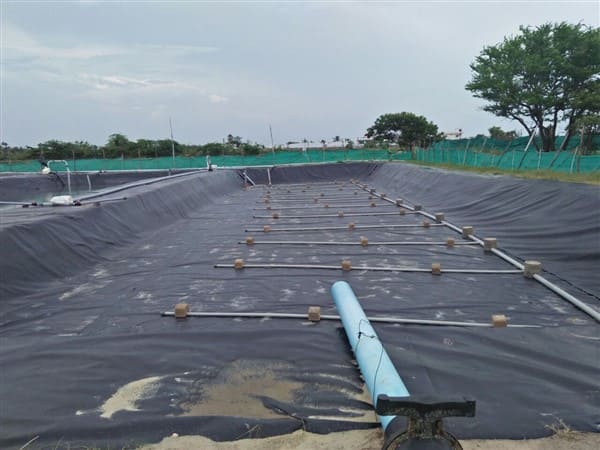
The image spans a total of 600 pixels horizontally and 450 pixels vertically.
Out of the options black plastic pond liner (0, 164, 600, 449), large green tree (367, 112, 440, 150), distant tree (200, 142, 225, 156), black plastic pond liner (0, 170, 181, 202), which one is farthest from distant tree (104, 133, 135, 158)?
black plastic pond liner (0, 164, 600, 449)

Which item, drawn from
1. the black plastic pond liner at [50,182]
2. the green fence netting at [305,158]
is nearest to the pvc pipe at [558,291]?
the green fence netting at [305,158]

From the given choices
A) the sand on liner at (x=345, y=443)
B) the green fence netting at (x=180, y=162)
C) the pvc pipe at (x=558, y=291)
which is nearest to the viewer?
the sand on liner at (x=345, y=443)

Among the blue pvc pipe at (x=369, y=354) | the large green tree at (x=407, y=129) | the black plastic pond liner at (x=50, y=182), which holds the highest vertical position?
the large green tree at (x=407, y=129)

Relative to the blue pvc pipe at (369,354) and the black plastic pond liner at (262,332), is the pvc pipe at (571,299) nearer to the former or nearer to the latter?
the black plastic pond liner at (262,332)

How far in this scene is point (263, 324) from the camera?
2.96 meters

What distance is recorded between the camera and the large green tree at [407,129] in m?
36.0

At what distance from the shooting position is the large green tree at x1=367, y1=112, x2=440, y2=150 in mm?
36031

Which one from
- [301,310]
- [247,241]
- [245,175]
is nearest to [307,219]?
[247,241]

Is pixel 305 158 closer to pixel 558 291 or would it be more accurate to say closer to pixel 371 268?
pixel 371 268

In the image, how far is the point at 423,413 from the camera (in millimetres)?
1345

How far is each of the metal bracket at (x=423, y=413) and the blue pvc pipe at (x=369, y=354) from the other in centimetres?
21

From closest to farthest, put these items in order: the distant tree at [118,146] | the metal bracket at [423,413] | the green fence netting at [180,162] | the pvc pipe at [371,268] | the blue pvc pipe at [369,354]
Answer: the metal bracket at [423,413] < the blue pvc pipe at [369,354] < the pvc pipe at [371,268] < the green fence netting at [180,162] < the distant tree at [118,146]

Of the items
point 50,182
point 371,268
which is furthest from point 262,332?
point 50,182

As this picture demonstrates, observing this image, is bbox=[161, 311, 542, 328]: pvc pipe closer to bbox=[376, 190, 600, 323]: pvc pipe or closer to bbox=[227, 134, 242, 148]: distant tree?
bbox=[376, 190, 600, 323]: pvc pipe
